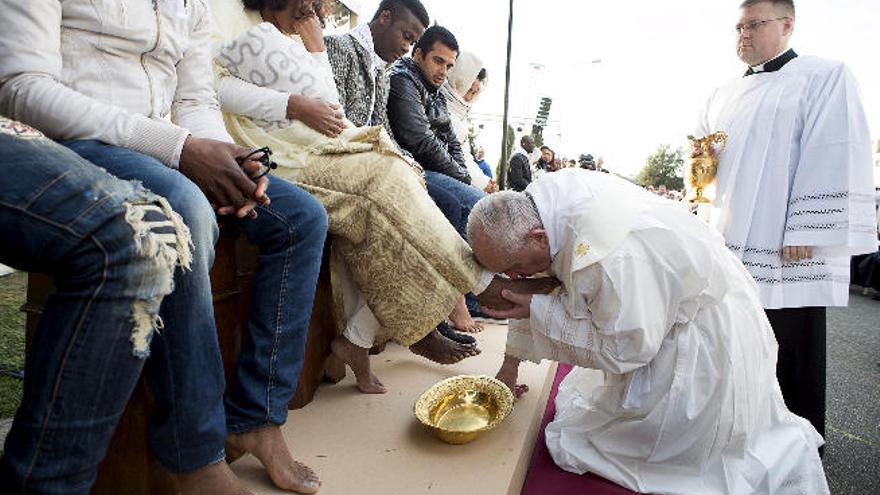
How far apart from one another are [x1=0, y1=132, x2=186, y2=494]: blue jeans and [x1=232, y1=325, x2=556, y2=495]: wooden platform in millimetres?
700

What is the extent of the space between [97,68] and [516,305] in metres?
1.50

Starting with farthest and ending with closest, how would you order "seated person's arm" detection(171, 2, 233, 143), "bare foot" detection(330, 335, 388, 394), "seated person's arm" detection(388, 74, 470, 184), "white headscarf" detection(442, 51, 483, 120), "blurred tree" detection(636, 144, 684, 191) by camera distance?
1. "blurred tree" detection(636, 144, 684, 191)
2. "white headscarf" detection(442, 51, 483, 120)
3. "seated person's arm" detection(388, 74, 470, 184)
4. "bare foot" detection(330, 335, 388, 394)
5. "seated person's arm" detection(171, 2, 233, 143)

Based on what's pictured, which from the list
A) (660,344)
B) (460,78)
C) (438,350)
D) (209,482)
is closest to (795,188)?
(660,344)

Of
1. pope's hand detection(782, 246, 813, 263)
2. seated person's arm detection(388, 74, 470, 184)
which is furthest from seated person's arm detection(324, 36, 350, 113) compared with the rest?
pope's hand detection(782, 246, 813, 263)

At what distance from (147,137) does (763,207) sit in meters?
2.91

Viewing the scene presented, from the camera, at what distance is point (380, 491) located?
1.67 meters

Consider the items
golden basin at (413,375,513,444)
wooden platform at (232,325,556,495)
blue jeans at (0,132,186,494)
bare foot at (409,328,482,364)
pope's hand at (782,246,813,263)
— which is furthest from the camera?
pope's hand at (782,246,813,263)

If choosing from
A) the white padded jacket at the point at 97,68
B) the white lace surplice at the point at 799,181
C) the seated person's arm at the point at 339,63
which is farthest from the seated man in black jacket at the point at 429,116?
the white padded jacket at the point at 97,68

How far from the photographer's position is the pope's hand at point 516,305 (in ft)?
6.54

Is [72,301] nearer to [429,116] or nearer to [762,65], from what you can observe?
[429,116]

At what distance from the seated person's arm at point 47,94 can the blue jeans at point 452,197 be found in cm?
213

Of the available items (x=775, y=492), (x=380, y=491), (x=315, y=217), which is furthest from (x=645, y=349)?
(x=315, y=217)

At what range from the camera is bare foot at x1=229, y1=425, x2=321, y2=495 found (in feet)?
5.18

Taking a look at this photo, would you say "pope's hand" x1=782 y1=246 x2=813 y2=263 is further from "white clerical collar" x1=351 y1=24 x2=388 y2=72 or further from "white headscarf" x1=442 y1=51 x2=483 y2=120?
"white headscarf" x1=442 y1=51 x2=483 y2=120
